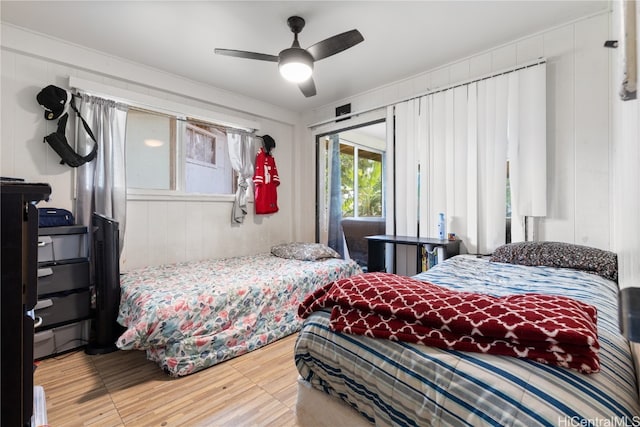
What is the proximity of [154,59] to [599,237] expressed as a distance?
4.06 metres

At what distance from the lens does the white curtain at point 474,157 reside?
7.64 ft

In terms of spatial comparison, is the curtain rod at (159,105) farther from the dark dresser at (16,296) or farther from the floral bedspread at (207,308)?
the dark dresser at (16,296)

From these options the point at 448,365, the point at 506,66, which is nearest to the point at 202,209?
the point at 448,365

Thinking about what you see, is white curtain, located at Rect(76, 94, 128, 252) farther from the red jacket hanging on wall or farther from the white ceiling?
the red jacket hanging on wall

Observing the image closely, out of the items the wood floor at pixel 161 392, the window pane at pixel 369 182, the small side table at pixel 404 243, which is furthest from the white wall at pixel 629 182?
the window pane at pixel 369 182

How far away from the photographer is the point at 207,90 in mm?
3350

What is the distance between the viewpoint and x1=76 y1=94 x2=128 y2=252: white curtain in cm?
252

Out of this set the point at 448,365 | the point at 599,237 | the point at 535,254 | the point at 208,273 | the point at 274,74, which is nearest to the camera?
the point at 448,365

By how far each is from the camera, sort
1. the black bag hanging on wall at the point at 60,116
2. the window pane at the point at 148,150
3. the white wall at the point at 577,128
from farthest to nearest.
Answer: the window pane at the point at 148,150 < the black bag hanging on wall at the point at 60,116 < the white wall at the point at 577,128

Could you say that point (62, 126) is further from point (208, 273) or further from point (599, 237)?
point (599, 237)

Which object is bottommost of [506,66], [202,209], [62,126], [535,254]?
[535,254]

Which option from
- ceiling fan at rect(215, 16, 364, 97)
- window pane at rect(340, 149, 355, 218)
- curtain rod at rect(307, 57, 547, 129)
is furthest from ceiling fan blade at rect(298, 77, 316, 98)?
window pane at rect(340, 149, 355, 218)

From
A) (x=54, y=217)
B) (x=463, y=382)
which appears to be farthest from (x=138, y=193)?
(x=463, y=382)

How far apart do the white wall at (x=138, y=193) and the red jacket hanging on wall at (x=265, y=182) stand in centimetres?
19
